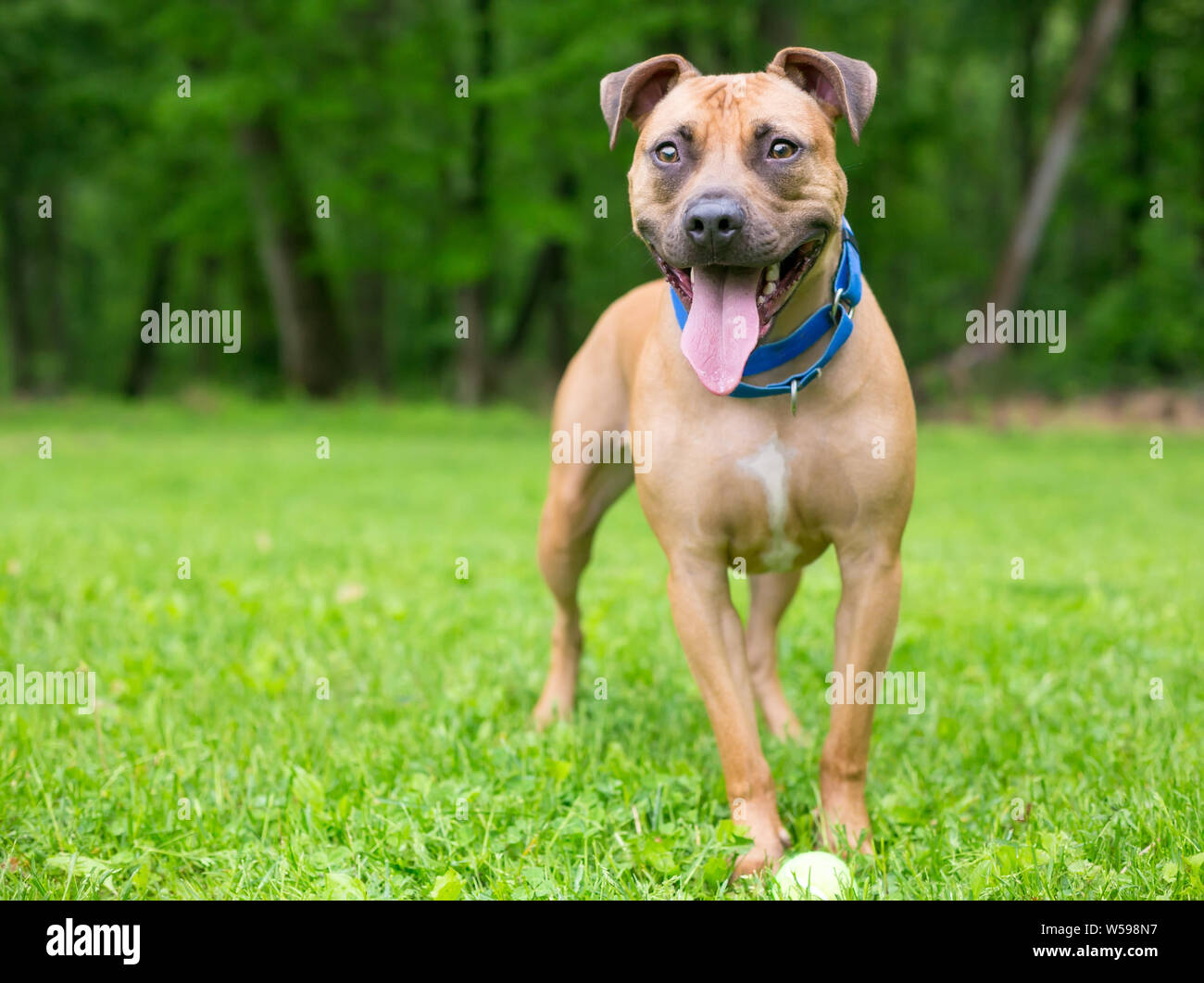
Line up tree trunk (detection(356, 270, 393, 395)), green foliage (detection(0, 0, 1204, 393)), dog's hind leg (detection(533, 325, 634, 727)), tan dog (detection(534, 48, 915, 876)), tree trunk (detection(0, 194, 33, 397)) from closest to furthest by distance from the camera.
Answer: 1. tan dog (detection(534, 48, 915, 876))
2. dog's hind leg (detection(533, 325, 634, 727))
3. green foliage (detection(0, 0, 1204, 393))
4. tree trunk (detection(356, 270, 393, 395))
5. tree trunk (detection(0, 194, 33, 397))

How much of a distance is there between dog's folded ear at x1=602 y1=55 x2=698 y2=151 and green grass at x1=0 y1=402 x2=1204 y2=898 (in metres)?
1.88

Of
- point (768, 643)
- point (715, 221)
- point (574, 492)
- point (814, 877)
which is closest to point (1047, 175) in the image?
point (768, 643)

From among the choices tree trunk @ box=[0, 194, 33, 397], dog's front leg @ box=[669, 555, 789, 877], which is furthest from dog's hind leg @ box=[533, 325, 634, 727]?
tree trunk @ box=[0, 194, 33, 397]

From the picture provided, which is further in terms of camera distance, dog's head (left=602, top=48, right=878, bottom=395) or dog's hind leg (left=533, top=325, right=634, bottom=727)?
dog's hind leg (left=533, top=325, right=634, bottom=727)

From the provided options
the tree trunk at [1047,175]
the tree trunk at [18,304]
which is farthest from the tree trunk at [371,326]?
the tree trunk at [1047,175]

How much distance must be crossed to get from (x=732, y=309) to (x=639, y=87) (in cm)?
86

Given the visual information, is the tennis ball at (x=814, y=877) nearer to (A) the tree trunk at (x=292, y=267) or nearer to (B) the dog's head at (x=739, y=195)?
(B) the dog's head at (x=739, y=195)

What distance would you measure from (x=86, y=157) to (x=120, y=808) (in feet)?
75.0

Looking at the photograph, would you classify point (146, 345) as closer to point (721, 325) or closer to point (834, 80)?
point (834, 80)

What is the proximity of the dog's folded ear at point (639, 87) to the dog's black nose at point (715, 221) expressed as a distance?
642 mm

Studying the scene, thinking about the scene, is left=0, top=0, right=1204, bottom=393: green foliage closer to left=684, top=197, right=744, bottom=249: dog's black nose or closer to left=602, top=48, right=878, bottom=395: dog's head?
left=602, top=48, right=878, bottom=395: dog's head

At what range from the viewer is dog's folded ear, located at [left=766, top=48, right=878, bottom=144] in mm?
3186

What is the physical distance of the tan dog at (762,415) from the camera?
3.01 metres

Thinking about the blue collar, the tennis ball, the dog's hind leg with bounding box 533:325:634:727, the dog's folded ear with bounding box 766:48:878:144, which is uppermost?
the dog's folded ear with bounding box 766:48:878:144
